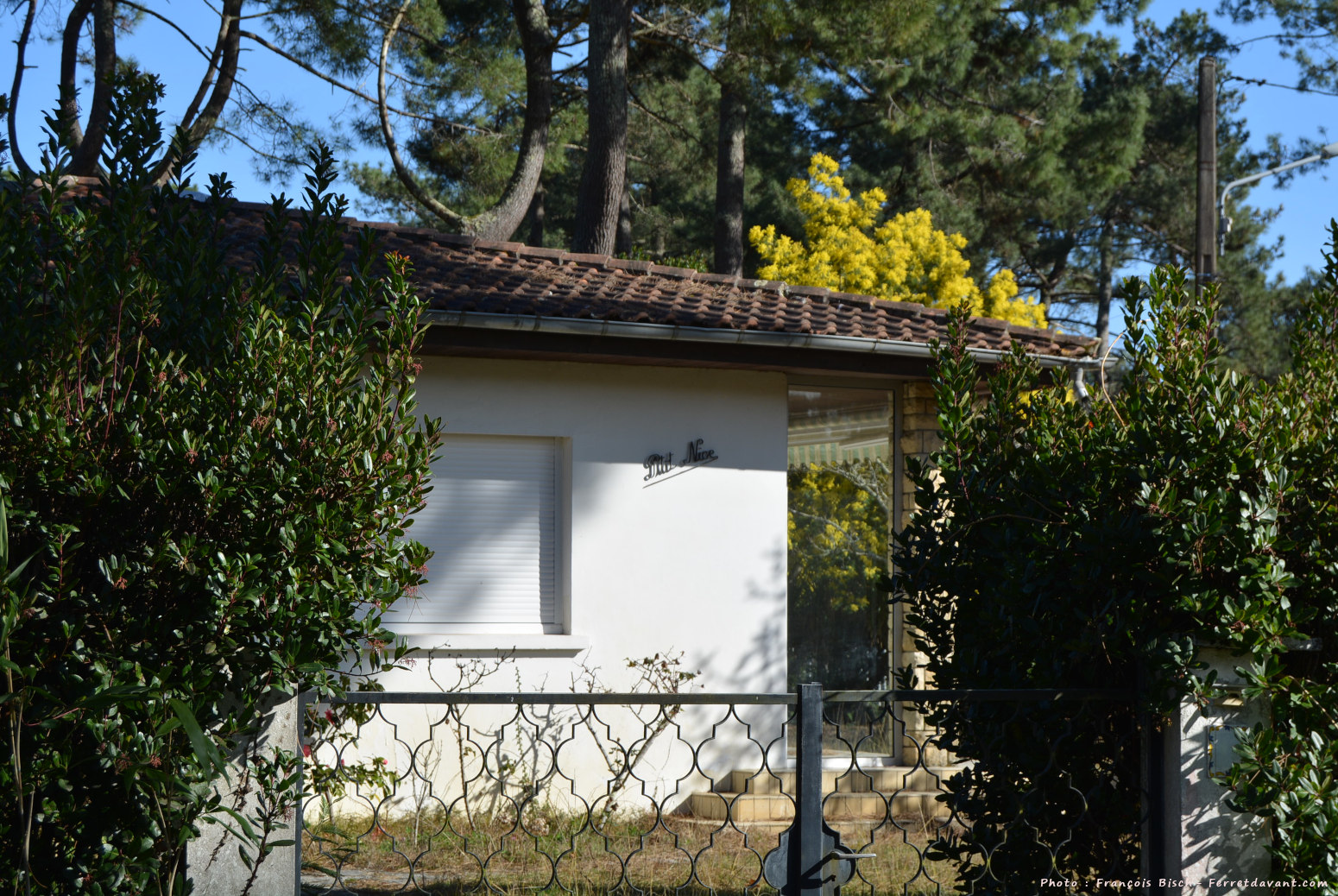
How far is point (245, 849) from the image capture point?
11.6ft

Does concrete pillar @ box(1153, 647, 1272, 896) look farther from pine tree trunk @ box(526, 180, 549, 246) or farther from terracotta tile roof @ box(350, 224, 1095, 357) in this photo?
pine tree trunk @ box(526, 180, 549, 246)

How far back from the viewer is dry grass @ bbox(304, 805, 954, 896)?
593 centimetres

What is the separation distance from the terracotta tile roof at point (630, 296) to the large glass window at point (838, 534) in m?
0.73

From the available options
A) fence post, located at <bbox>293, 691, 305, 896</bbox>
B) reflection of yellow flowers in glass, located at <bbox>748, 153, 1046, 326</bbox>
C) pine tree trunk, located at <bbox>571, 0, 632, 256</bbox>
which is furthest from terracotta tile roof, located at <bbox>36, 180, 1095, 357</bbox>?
reflection of yellow flowers in glass, located at <bbox>748, 153, 1046, 326</bbox>

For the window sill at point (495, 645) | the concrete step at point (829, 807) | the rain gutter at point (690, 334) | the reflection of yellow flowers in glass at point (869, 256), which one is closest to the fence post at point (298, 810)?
the rain gutter at point (690, 334)

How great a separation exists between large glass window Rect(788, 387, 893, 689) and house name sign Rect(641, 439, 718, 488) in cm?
85

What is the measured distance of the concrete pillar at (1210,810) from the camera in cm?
381

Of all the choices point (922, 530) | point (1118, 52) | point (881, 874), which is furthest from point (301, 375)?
point (1118, 52)

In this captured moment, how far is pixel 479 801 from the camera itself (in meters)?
7.90

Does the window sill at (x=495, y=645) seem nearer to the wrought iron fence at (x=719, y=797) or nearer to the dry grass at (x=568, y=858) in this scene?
the wrought iron fence at (x=719, y=797)

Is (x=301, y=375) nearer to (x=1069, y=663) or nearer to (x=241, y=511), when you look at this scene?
(x=241, y=511)

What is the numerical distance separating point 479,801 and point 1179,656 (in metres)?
5.35

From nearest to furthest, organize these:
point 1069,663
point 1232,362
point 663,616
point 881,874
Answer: point 1069,663, point 881,874, point 663,616, point 1232,362

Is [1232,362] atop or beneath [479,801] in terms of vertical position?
atop
